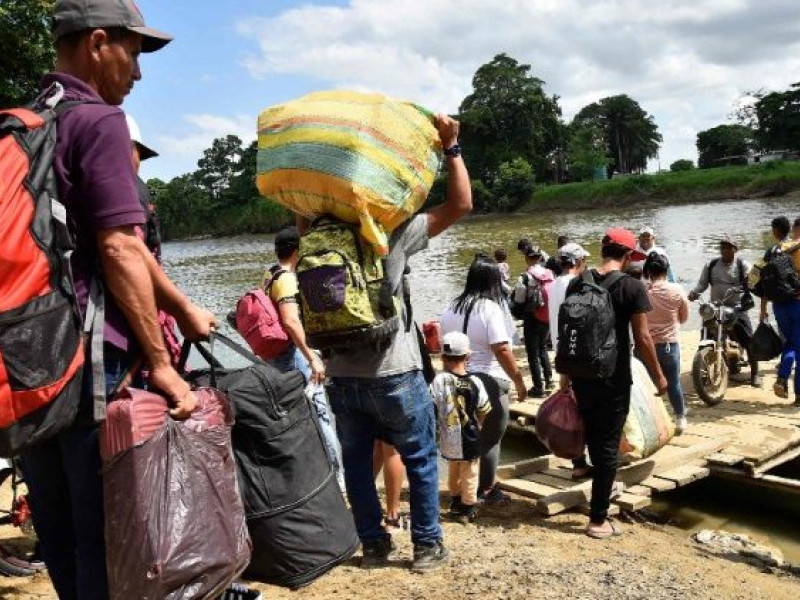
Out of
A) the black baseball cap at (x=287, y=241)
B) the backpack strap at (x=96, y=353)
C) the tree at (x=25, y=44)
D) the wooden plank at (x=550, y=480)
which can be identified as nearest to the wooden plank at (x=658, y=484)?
the wooden plank at (x=550, y=480)

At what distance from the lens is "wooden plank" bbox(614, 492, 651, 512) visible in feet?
17.4

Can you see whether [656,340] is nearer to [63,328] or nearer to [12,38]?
[63,328]

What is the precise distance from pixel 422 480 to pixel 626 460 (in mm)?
2704

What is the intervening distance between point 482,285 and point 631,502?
1.81m

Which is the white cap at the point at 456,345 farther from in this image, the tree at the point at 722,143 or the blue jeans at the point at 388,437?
the tree at the point at 722,143

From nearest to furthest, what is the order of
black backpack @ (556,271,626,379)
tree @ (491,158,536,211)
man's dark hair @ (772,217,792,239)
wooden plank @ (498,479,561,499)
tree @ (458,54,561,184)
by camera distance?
black backpack @ (556,271,626,379) < wooden plank @ (498,479,561,499) < man's dark hair @ (772,217,792,239) < tree @ (491,158,536,211) < tree @ (458,54,561,184)

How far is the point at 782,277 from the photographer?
757 cm

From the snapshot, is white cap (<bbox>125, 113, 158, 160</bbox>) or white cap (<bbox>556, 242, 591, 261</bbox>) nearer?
white cap (<bbox>125, 113, 158, 160</bbox>)

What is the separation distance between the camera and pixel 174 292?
2.32 m

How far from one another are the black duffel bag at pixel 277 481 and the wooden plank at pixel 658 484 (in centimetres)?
359

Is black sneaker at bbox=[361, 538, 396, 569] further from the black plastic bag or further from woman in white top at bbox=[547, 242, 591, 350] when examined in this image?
the black plastic bag

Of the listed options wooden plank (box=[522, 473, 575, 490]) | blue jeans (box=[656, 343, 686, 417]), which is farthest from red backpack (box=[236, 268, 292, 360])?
blue jeans (box=[656, 343, 686, 417])

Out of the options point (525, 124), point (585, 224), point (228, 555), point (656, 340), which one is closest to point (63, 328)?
point (228, 555)

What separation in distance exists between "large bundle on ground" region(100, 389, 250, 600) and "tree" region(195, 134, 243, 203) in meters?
107
